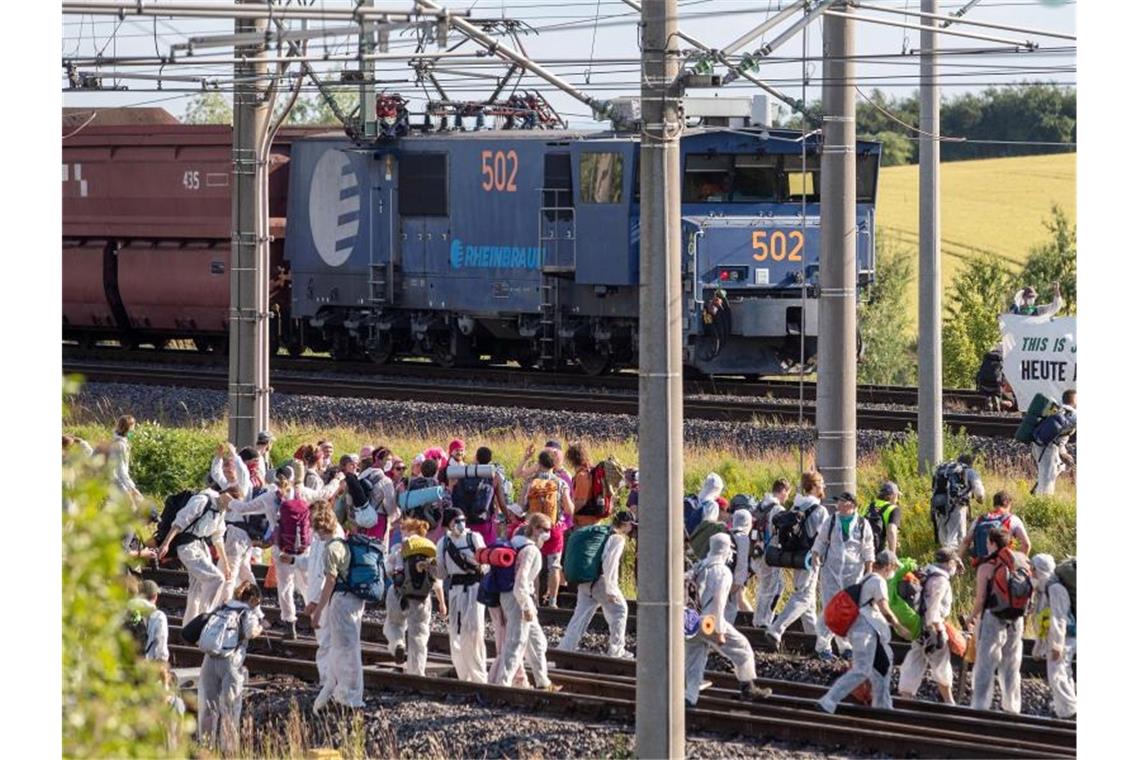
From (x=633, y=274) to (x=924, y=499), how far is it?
8539 millimetres

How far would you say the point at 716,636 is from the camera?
48.9 feet

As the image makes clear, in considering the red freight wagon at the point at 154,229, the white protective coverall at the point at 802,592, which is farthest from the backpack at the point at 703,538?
the red freight wagon at the point at 154,229

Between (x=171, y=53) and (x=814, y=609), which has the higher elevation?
(x=171, y=53)

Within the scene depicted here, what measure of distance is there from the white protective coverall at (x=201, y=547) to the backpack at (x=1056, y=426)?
827 cm

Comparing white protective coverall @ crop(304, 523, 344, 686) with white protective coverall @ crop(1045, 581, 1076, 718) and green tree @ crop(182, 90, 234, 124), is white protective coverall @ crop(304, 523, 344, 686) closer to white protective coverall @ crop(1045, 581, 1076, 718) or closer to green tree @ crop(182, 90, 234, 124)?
white protective coverall @ crop(1045, 581, 1076, 718)

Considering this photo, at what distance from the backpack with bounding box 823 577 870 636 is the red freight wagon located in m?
20.8

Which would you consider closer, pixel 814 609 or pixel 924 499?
pixel 814 609

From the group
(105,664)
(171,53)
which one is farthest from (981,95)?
(105,664)

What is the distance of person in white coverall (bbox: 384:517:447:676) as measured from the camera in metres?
15.8

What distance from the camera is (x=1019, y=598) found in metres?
14.9

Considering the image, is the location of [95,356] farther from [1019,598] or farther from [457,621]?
[1019,598]

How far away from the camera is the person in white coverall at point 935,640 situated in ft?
49.1

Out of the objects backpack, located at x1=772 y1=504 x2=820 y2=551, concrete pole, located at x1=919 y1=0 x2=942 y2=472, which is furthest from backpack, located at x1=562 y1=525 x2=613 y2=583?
concrete pole, located at x1=919 y1=0 x2=942 y2=472

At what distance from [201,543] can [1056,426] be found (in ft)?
28.6
